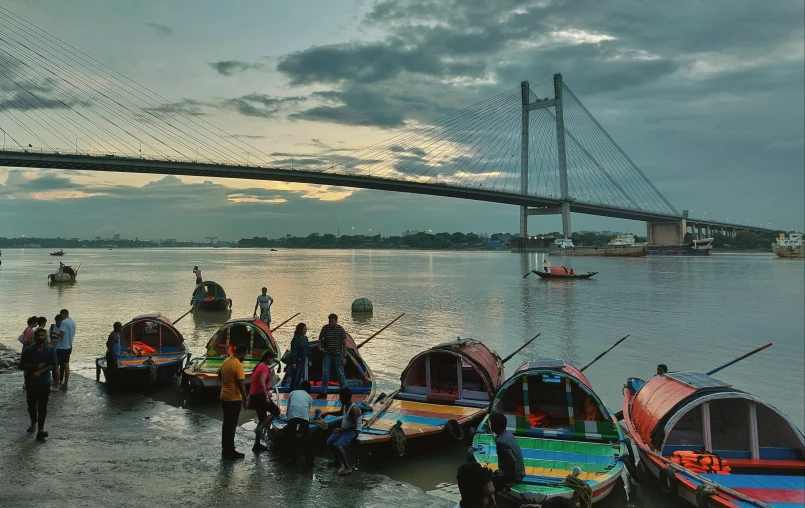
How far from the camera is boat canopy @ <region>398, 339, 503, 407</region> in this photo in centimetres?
868

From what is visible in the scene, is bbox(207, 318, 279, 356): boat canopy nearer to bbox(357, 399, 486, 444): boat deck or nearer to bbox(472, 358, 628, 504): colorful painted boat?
bbox(357, 399, 486, 444): boat deck

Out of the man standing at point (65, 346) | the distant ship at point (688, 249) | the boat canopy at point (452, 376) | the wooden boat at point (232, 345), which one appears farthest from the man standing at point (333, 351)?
the distant ship at point (688, 249)

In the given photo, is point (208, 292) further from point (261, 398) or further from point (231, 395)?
point (231, 395)

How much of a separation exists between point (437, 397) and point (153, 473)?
423 cm

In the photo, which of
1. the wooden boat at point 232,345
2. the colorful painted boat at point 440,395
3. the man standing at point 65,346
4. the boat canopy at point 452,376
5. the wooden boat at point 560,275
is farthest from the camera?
the wooden boat at point 560,275

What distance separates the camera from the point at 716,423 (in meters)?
6.86

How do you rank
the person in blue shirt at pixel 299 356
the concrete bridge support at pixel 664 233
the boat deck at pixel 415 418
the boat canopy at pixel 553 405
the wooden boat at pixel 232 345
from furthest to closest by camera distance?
1. the concrete bridge support at pixel 664 233
2. the wooden boat at pixel 232 345
3. the person in blue shirt at pixel 299 356
4. the boat canopy at pixel 553 405
5. the boat deck at pixel 415 418

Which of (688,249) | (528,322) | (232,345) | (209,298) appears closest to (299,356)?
(232,345)

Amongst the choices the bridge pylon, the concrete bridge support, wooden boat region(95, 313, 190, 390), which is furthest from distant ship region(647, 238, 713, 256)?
wooden boat region(95, 313, 190, 390)

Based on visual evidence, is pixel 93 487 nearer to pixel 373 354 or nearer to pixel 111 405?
pixel 111 405

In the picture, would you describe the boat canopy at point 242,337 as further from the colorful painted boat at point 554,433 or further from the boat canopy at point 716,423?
the boat canopy at point 716,423

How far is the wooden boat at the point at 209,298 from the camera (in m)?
25.5

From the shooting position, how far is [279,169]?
186ft

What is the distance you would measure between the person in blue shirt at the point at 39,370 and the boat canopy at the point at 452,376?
16.5 ft
